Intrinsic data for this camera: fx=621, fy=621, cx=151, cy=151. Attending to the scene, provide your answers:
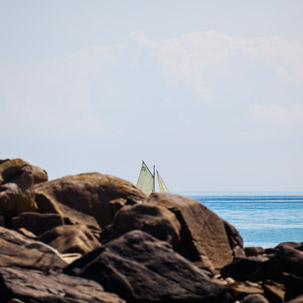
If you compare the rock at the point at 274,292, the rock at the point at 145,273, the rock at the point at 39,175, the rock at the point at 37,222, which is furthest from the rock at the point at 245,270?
the rock at the point at 39,175

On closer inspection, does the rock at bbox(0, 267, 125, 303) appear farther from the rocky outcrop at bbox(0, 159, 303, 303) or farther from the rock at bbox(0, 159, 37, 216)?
the rock at bbox(0, 159, 37, 216)

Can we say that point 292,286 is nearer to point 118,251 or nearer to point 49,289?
point 118,251

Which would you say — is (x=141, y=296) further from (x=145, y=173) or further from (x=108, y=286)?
(x=145, y=173)

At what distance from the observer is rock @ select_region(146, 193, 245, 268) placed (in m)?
16.3

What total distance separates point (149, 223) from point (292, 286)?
3740 mm

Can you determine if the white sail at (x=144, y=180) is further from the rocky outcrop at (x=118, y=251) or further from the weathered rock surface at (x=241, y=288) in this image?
the weathered rock surface at (x=241, y=288)

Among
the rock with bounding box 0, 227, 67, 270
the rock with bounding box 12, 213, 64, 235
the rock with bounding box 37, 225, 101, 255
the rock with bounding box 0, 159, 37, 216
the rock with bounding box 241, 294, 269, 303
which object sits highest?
the rock with bounding box 0, 159, 37, 216

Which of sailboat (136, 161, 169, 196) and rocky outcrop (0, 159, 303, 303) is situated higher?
sailboat (136, 161, 169, 196)

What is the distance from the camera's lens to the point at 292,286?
48.2 ft

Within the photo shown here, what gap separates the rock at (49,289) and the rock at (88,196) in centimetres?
484

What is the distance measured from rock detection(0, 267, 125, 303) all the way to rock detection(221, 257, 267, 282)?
12.7ft

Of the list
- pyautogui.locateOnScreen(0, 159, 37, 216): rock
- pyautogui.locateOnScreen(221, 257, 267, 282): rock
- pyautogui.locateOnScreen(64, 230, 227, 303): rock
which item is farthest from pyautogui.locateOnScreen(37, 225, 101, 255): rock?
pyautogui.locateOnScreen(221, 257, 267, 282): rock

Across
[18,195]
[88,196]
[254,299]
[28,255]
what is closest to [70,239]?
[28,255]

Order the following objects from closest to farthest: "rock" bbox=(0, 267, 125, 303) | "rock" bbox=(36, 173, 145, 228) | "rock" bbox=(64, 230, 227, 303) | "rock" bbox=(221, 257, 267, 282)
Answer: "rock" bbox=(0, 267, 125, 303), "rock" bbox=(64, 230, 227, 303), "rock" bbox=(221, 257, 267, 282), "rock" bbox=(36, 173, 145, 228)
